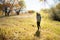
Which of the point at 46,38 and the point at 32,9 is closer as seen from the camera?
the point at 46,38

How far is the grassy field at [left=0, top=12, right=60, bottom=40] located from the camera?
7.93 ft

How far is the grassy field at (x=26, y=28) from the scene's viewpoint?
242 cm

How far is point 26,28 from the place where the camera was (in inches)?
98.7

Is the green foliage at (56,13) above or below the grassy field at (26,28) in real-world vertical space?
above

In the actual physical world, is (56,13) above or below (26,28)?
above

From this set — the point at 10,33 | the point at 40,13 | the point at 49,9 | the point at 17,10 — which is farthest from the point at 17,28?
the point at 49,9

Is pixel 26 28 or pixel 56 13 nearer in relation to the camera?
pixel 26 28

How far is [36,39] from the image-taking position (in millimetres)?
2449

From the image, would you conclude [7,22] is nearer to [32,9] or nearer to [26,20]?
[26,20]

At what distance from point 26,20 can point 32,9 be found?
0.78ft

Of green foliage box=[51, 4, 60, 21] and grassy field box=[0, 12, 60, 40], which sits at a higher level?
green foliage box=[51, 4, 60, 21]

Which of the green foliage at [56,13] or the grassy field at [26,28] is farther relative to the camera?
the green foliage at [56,13]

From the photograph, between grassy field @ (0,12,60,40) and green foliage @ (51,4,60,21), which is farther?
green foliage @ (51,4,60,21)

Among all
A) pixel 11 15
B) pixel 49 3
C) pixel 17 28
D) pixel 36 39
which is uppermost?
pixel 49 3
